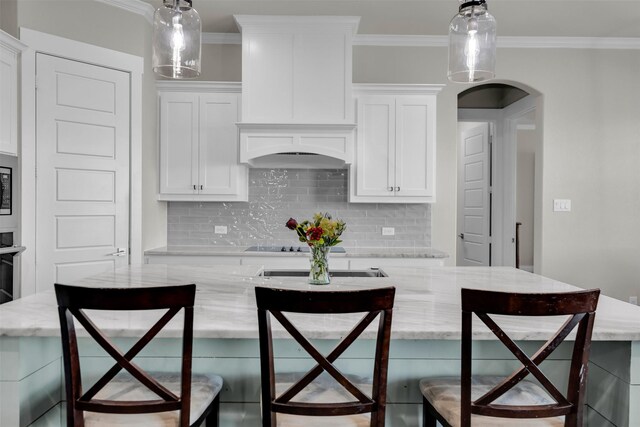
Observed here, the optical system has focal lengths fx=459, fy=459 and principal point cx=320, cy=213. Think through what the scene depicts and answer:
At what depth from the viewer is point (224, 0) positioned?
3625mm

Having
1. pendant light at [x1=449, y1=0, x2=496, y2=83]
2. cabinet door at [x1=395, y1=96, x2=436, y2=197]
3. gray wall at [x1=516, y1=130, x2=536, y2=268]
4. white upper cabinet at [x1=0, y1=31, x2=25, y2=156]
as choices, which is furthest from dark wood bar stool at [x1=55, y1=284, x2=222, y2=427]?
gray wall at [x1=516, y1=130, x2=536, y2=268]

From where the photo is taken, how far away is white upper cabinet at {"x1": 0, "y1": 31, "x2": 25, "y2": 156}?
2869 millimetres

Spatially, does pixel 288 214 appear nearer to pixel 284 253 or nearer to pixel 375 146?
pixel 284 253

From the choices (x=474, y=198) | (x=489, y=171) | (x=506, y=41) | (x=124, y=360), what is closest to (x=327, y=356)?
(x=124, y=360)

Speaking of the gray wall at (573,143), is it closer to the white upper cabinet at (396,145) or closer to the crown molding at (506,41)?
the crown molding at (506,41)

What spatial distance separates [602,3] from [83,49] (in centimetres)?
404

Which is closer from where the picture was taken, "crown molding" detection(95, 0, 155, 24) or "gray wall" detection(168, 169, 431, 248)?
"crown molding" detection(95, 0, 155, 24)

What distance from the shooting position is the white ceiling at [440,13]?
3.67 m

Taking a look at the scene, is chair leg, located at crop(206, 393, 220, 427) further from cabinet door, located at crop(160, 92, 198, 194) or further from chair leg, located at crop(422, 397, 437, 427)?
cabinet door, located at crop(160, 92, 198, 194)

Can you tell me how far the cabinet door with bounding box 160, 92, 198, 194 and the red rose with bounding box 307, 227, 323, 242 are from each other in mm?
2234

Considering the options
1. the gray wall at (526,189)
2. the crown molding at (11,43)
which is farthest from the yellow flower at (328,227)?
the gray wall at (526,189)

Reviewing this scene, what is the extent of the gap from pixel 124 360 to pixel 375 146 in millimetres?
3084

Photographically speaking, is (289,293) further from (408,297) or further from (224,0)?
(224,0)

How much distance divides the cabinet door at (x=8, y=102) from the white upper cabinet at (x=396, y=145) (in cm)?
251
